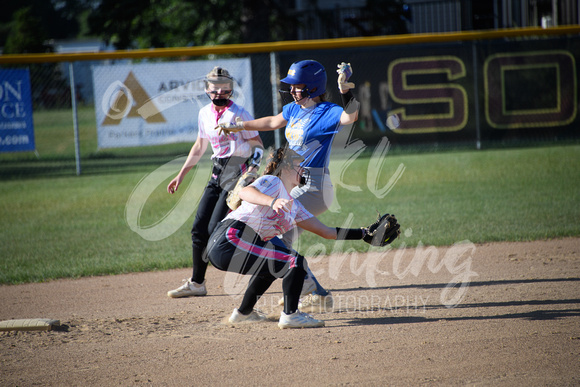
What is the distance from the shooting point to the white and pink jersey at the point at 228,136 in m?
5.08

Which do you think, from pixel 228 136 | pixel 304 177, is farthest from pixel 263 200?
pixel 228 136

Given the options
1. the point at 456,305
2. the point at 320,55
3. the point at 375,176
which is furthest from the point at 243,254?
the point at 320,55

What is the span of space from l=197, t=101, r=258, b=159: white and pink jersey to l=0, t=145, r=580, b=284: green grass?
1.92m

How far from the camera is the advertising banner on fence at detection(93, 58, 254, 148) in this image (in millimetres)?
13000

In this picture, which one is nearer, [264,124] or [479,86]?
[264,124]

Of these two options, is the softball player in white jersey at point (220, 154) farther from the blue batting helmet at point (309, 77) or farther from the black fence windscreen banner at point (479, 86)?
the black fence windscreen banner at point (479, 86)

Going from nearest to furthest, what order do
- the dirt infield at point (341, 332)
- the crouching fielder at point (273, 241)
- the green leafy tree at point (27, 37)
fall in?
the dirt infield at point (341, 332) < the crouching fielder at point (273, 241) < the green leafy tree at point (27, 37)

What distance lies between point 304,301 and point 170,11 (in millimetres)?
15828

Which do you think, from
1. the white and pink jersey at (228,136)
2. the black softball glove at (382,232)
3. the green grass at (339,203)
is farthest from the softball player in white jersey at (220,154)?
the green grass at (339,203)

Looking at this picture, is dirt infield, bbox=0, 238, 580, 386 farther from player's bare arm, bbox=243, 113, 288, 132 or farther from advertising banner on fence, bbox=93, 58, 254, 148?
advertising banner on fence, bbox=93, 58, 254, 148

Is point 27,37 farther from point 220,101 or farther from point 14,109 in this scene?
point 220,101

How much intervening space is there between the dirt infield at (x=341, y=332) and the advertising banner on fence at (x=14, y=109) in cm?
787

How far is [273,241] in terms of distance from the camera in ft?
13.9

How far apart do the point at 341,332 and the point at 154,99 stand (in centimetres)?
1034
